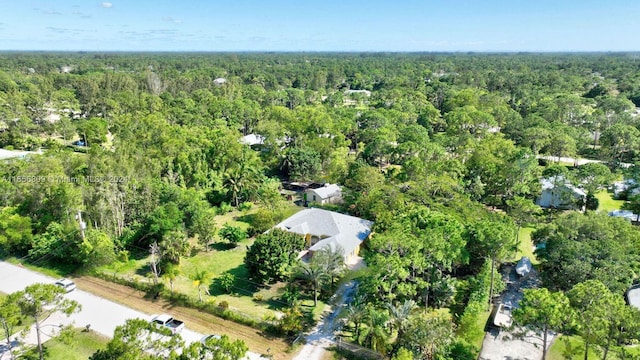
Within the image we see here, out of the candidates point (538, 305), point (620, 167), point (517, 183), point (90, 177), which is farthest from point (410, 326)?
point (620, 167)

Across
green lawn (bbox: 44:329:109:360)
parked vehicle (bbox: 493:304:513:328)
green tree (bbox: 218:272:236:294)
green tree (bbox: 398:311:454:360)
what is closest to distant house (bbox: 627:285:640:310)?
parked vehicle (bbox: 493:304:513:328)

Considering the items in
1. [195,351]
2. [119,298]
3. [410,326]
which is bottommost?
[119,298]

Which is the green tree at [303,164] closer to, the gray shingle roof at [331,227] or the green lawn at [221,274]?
the gray shingle roof at [331,227]

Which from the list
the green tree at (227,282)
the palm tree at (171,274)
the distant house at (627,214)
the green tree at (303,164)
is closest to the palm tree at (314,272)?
the green tree at (227,282)

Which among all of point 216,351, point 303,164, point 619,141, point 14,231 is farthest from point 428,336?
point 619,141

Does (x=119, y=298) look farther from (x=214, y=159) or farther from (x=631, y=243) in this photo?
(x=631, y=243)

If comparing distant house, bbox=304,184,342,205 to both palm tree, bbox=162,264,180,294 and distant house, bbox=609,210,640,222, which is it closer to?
palm tree, bbox=162,264,180,294
